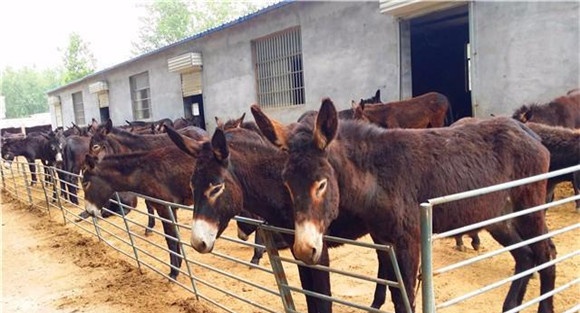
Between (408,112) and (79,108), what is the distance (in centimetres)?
2448

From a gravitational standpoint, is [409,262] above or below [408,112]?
below

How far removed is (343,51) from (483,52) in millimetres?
3109

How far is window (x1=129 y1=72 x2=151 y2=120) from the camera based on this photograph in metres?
18.4

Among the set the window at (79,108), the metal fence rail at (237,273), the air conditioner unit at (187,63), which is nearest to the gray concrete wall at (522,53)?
the metal fence rail at (237,273)

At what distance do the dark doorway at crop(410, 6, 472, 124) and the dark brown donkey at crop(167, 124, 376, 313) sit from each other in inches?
398

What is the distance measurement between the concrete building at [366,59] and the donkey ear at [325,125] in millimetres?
5519

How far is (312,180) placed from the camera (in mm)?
2363

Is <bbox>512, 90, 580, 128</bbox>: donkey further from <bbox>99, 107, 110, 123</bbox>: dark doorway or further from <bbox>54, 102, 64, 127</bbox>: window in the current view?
<bbox>54, 102, 64, 127</bbox>: window

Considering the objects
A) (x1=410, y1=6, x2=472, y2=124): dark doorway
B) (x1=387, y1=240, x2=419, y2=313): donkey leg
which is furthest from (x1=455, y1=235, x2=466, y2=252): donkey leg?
(x1=410, y1=6, x2=472, y2=124): dark doorway

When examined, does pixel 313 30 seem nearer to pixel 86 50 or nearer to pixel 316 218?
pixel 316 218

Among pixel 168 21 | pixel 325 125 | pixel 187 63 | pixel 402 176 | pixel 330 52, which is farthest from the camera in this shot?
pixel 168 21

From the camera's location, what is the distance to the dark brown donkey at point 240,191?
295 centimetres

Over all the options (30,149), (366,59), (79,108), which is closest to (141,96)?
(30,149)

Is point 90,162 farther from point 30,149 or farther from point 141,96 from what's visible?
point 141,96
